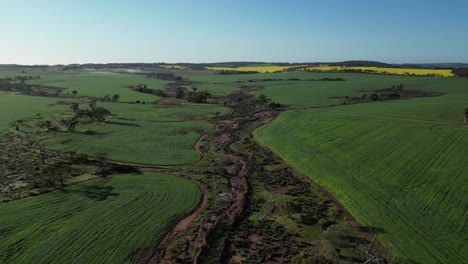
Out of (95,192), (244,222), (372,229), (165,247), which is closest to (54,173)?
(95,192)

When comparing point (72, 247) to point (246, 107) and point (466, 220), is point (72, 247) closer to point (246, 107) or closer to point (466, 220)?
point (466, 220)

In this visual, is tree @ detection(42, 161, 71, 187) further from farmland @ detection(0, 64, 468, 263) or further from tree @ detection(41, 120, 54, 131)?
tree @ detection(41, 120, 54, 131)

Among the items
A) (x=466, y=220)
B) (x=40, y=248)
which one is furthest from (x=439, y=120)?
(x=40, y=248)

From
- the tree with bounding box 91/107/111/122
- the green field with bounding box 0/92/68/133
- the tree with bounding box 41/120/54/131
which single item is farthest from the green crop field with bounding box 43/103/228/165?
the green field with bounding box 0/92/68/133

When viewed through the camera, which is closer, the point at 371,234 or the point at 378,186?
the point at 371,234

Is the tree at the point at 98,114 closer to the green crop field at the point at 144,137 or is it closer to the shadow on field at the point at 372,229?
the green crop field at the point at 144,137

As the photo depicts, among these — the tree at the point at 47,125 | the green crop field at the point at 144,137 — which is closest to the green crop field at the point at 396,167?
the green crop field at the point at 144,137

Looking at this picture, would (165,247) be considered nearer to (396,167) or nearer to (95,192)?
(95,192)
